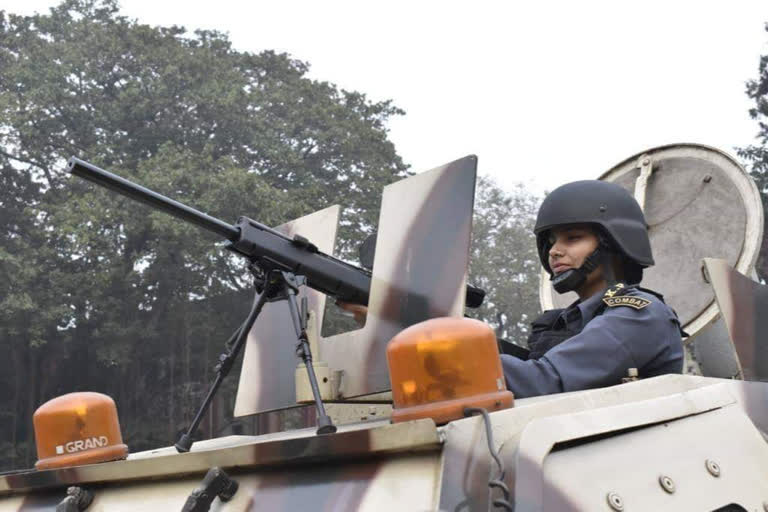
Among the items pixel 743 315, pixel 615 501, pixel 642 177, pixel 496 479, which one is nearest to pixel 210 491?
pixel 496 479

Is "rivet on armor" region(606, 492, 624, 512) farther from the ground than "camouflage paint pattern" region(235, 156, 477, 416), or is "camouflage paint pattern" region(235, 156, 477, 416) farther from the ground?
"camouflage paint pattern" region(235, 156, 477, 416)

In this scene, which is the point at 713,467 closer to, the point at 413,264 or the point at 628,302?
the point at 628,302

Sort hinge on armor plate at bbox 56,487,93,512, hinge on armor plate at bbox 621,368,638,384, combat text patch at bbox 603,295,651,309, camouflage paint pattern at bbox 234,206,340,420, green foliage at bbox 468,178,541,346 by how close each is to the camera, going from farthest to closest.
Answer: green foliage at bbox 468,178,541,346 → camouflage paint pattern at bbox 234,206,340,420 → combat text patch at bbox 603,295,651,309 → hinge on armor plate at bbox 621,368,638,384 → hinge on armor plate at bbox 56,487,93,512

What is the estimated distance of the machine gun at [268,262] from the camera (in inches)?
149

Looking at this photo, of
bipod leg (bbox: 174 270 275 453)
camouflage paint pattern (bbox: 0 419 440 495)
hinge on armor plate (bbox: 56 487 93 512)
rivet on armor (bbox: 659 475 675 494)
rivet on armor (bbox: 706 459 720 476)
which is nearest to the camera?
camouflage paint pattern (bbox: 0 419 440 495)

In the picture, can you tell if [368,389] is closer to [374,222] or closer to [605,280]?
[605,280]

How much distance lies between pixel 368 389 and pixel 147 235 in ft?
77.2

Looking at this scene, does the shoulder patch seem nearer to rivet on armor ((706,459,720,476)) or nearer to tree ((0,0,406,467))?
rivet on armor ((706,459,720,476))

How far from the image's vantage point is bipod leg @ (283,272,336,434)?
2971 millimetres

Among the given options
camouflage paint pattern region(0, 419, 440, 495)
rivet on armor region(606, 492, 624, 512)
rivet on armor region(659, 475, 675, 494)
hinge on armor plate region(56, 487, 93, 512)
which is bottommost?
rivet on armor region(606, 492, 624, 512)

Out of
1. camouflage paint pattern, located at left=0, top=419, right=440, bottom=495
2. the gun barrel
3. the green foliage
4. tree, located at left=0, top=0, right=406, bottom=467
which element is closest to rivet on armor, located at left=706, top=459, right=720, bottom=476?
camouflage paint pattern, located at left=0, top=419, right=440, bottom=495

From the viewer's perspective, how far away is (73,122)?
27859 millimetres

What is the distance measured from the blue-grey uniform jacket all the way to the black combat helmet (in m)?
0.29

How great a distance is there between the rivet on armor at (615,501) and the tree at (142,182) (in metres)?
23.0
